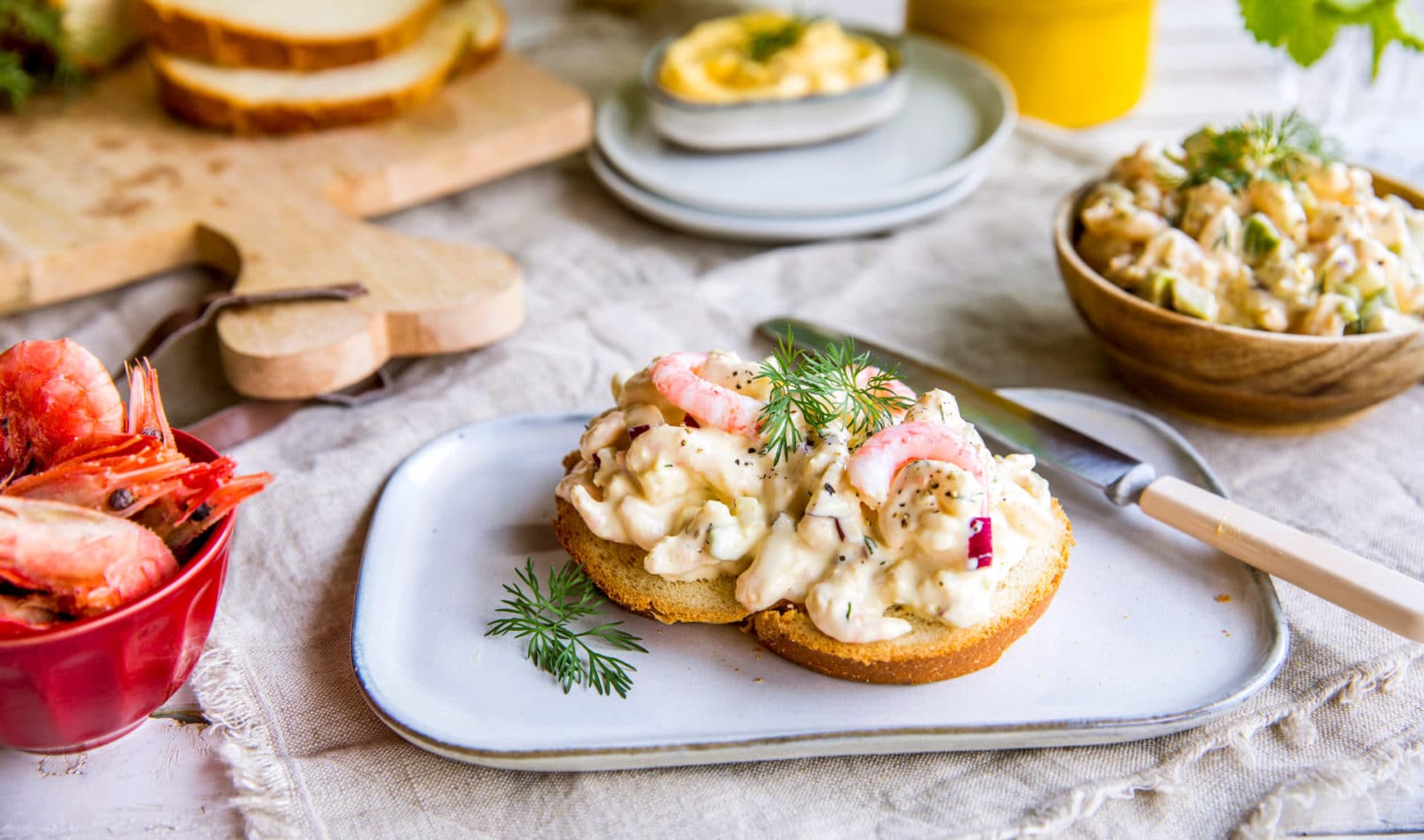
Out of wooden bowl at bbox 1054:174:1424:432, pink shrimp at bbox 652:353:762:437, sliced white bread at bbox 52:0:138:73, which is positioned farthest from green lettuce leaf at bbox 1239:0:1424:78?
sliced white bread at bbox 52:0:138:73

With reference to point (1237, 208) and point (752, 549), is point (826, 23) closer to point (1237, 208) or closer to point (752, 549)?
point (1237, 208)

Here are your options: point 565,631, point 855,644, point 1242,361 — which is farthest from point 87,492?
point 1242,361

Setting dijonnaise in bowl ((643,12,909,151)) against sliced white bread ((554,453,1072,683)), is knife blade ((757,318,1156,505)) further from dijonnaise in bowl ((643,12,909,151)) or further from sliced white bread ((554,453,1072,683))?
dijonnaise in bowl ((643,12,909,151))

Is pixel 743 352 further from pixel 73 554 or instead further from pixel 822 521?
pixel 73 554

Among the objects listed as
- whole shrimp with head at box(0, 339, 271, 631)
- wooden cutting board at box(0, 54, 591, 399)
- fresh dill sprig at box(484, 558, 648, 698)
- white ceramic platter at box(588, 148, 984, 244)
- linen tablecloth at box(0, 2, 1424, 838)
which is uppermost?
whole shrimp with head at box(0, 339, 271, 631)

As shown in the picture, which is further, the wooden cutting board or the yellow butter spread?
the yellow butter spread

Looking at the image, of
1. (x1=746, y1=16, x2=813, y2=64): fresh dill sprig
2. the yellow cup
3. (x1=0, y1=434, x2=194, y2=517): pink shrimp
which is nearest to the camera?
(x1=0, y1=434, x2=194, y2=517): pink shrimp

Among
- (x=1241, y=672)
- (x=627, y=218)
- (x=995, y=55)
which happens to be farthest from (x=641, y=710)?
(x=995, y=55)

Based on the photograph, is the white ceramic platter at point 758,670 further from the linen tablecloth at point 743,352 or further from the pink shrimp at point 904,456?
the pink shrimp at point 904,456
